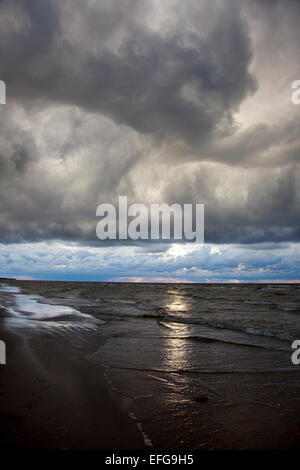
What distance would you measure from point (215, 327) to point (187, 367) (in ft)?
23.9

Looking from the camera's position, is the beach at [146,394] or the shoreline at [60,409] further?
the beach at [146,394]

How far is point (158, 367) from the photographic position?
23.1 feet

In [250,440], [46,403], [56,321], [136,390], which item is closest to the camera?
[250,440]

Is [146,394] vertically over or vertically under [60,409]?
under

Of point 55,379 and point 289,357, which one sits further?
point 289,357

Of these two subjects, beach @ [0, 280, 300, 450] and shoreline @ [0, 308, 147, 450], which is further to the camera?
beach @ [0, 280, 300, 450]

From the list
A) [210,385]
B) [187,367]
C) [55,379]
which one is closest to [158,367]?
[187,367]

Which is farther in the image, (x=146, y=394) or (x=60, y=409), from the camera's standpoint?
(x=146, y=394)
